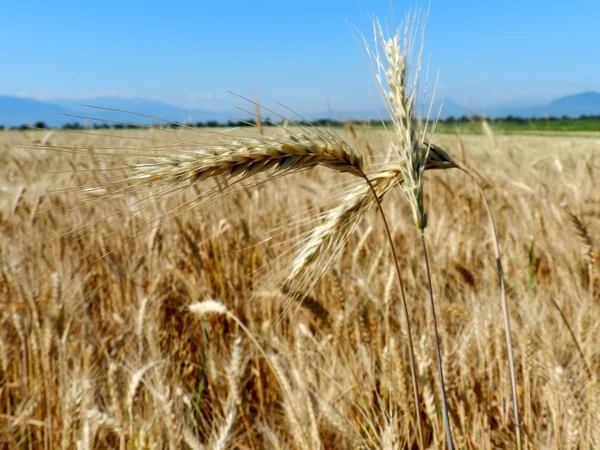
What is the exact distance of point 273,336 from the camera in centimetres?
184

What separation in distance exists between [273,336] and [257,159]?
104cm

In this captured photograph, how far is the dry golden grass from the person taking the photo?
131 centimetres

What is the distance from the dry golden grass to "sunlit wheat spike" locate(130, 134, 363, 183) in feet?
0.11

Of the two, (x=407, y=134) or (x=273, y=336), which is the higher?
(x=407, y=134)

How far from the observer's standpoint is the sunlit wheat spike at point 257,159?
0.87 metres

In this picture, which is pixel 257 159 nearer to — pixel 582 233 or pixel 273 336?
pixel 273 336

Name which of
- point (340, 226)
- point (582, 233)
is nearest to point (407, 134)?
point (340, 226)

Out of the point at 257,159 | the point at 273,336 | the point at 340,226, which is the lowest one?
the point at 273,336

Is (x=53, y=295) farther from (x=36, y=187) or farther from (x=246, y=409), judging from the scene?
(x=36, y=187)

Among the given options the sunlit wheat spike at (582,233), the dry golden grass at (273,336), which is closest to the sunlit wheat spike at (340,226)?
the dry golden grass at (273,336)

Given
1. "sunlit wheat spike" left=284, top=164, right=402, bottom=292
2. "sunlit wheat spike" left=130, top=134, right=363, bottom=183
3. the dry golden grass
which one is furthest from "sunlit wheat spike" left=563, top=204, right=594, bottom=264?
"sunlit wheat spike" left=130, top=134, right=363, bottom=183

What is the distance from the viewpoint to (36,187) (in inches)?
138

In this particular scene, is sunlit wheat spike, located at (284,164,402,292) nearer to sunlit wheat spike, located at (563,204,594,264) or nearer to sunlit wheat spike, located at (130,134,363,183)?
sunlit wheat spike, located at (130,134,363,183)

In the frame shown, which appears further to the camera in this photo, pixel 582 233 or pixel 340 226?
pixel 582 233
